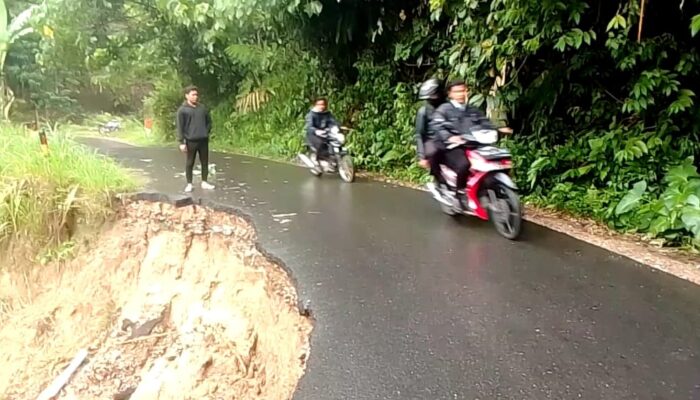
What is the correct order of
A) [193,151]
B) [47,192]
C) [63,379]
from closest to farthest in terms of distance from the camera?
[63,379]
[47,192]
[193,151]

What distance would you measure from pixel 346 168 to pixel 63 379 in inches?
232

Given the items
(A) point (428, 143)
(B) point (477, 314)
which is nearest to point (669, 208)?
(A) point (428, 143)

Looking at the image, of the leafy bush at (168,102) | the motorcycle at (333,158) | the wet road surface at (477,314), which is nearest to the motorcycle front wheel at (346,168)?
the motorcycle at (333,158)

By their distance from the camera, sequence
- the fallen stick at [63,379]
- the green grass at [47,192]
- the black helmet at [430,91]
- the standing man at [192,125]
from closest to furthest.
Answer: the fallen stick at [63,379] < the green grass at [47,192] < the black helmet at [430,91] < the standing man at [192,125]

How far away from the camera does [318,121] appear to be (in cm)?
1048

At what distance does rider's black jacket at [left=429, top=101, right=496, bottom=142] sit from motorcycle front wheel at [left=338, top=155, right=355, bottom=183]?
3.71 meters

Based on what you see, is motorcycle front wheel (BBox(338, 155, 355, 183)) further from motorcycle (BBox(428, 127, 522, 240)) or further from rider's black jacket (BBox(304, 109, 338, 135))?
motorcycle (BBox(428, 127, 522, 240))

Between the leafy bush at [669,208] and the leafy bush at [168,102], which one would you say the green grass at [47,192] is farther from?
the leafy bush at [168,102]

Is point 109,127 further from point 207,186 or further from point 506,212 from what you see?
point 506,212

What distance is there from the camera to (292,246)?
6.05 m

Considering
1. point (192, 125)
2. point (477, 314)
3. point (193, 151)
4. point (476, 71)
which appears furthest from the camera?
point (193, 151)

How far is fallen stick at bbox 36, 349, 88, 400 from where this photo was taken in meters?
5.13

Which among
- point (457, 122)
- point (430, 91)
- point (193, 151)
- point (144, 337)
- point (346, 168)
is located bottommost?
point (144, 337)

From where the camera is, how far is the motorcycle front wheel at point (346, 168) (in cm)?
1005
